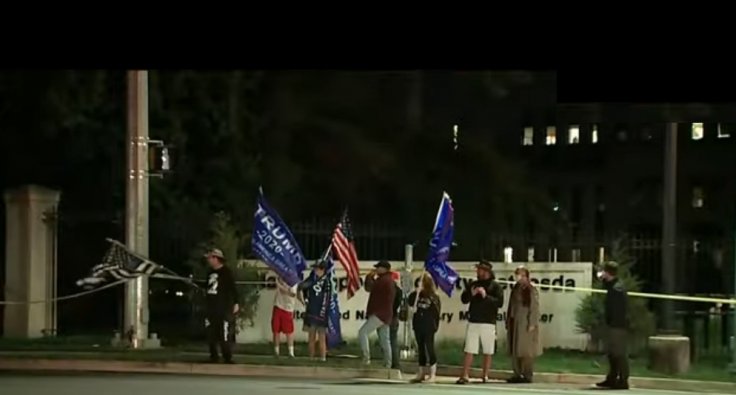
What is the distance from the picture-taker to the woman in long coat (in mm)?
11078

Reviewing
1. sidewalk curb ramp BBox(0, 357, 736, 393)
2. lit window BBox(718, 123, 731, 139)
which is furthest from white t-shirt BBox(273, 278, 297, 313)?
lit window BBox(718, 123, 731, 139)

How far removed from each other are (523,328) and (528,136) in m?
10.7

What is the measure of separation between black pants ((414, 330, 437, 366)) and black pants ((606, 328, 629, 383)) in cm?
161

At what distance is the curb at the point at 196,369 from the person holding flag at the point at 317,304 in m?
0.64

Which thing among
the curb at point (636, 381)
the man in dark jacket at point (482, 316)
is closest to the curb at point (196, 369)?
the curb at point (636, 381)

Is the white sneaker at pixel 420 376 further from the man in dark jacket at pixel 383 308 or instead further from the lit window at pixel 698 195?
the lit window at pixel 698 195

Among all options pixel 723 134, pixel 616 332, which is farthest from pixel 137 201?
pixel 723 134

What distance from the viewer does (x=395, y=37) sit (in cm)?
601

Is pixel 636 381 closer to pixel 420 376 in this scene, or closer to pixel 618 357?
pixel 618 357

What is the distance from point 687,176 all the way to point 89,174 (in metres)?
12.6

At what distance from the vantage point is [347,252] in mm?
13703

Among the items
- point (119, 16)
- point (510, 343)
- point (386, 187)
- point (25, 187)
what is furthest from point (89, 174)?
point (119, 16)

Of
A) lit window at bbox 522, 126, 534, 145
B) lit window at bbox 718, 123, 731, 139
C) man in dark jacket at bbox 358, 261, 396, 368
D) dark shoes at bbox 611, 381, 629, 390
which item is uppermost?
lit window at bbox 718, 123, 731, 139

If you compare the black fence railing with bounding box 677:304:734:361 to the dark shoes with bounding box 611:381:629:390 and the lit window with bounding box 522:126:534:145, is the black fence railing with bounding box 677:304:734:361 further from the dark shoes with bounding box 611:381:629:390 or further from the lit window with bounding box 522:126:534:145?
the lit window with bounding box 522:126:534:145
